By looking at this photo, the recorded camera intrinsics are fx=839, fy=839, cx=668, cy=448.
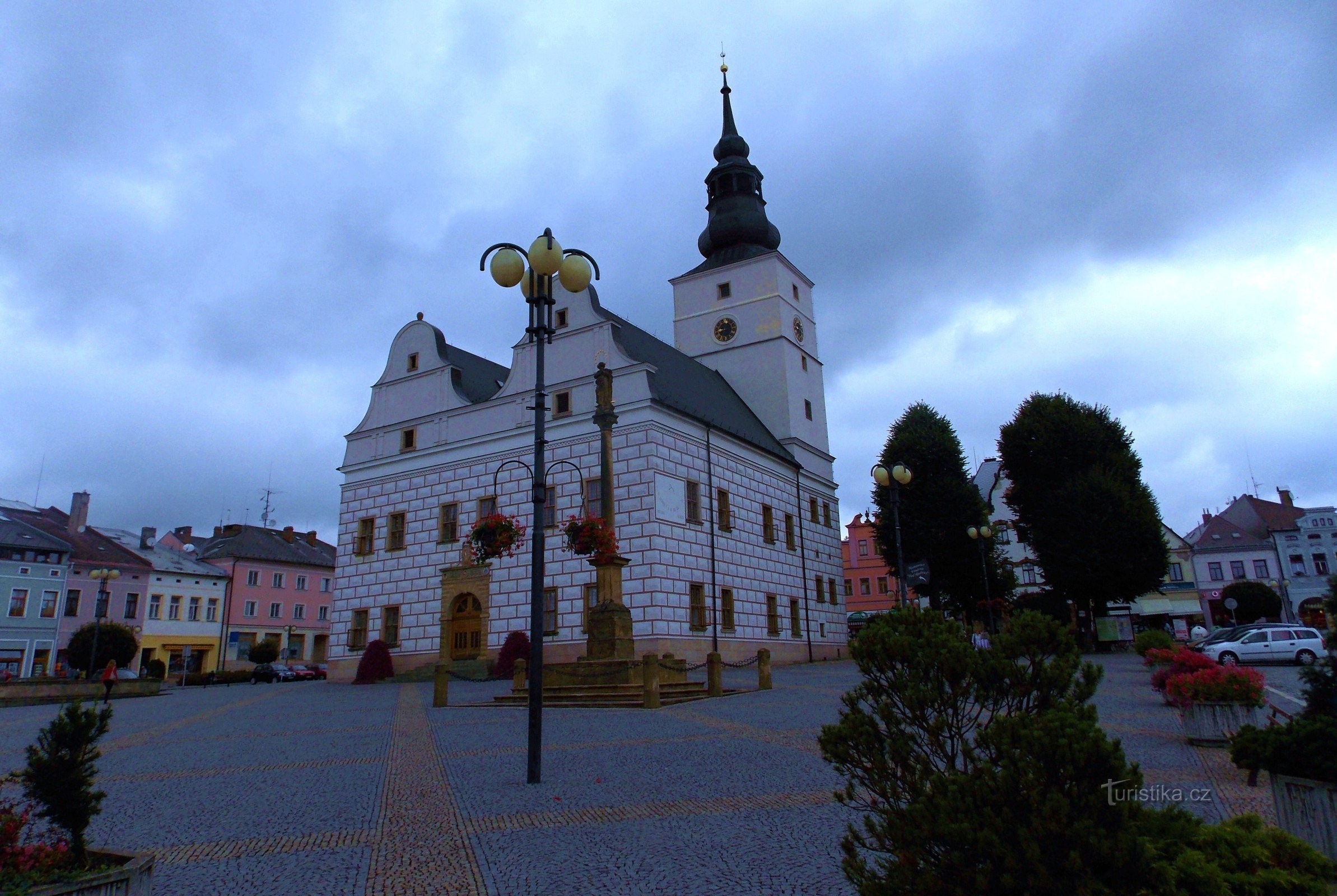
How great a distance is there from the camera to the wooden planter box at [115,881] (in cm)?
382

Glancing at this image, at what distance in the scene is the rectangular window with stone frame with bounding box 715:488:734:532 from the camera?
31.9 metres

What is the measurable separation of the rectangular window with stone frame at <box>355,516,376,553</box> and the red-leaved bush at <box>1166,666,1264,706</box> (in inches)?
1203

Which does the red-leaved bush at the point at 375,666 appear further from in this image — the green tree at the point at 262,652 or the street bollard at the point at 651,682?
the green tree at the point at 262,652

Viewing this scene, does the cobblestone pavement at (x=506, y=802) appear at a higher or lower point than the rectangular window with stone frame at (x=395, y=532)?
lower

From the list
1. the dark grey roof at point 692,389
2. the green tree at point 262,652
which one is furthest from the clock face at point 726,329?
the green tree at point 262,652

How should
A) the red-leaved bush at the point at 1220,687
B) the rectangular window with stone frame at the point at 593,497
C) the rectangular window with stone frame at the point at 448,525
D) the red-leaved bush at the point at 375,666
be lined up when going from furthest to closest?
the rectangular window with stone frame at the point at 448,525 → the red-leaved bush at the point at 375,666 → the rectangular window with stone frame at the point at 593,497 → the red-leaved bush at the point at 1220,687

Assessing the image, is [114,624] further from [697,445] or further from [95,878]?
[95,878]

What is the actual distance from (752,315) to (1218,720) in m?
32.3

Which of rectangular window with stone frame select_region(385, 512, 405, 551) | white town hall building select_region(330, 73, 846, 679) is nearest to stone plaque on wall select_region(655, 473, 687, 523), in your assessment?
white town hall building select_region(330, 73, 846, 679)

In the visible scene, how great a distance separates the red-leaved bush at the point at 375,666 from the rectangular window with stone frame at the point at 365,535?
4.41 meters

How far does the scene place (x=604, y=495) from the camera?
22703 mm

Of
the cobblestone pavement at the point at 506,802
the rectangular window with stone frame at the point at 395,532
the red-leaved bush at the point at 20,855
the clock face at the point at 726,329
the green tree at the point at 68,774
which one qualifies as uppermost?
the clock face at the point at 726,329

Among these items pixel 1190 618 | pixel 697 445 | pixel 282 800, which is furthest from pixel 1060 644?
pixel 1190 618

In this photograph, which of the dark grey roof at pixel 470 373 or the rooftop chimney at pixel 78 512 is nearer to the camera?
the dark grey roof at pixel 470 373
